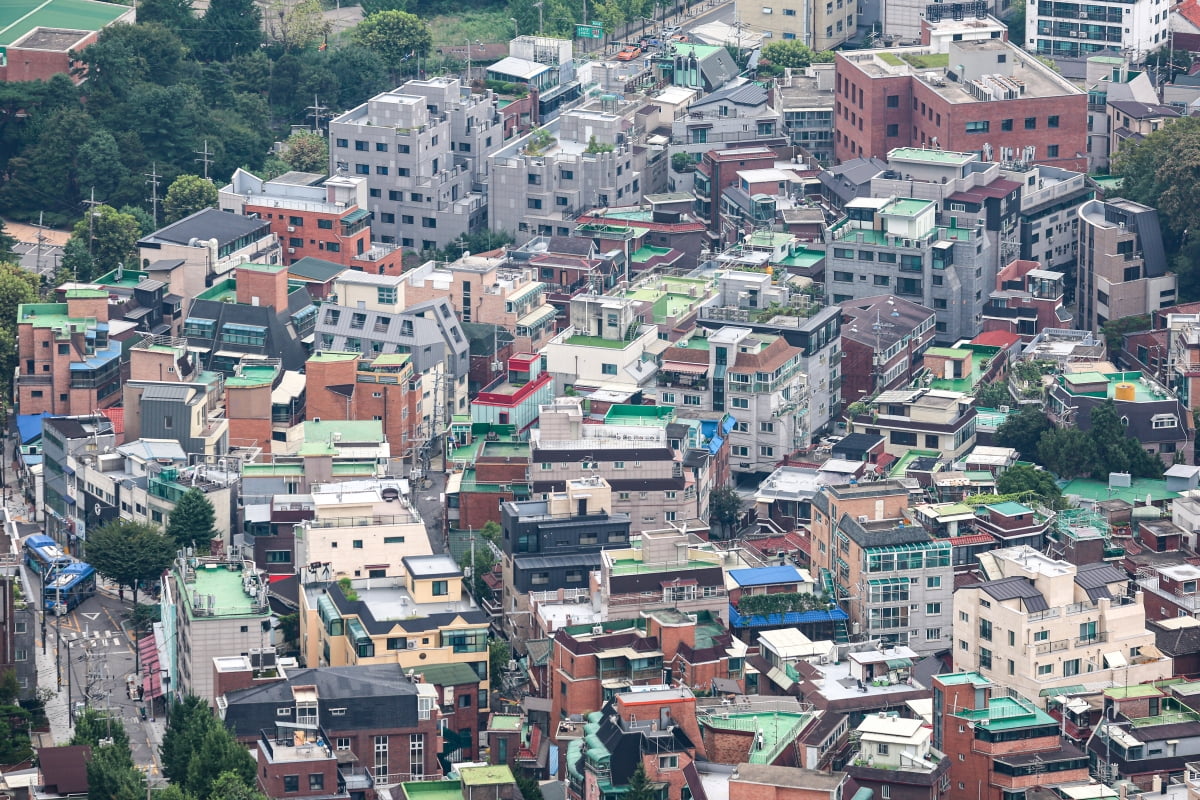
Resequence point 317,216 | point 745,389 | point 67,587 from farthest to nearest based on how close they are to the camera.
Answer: point 317,216
point 745,389
point 67,587

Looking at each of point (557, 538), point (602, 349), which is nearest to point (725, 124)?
point (602, 349)

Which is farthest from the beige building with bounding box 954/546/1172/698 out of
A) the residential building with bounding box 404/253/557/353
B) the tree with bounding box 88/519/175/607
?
the residential building with bounding box 404/253/557/353

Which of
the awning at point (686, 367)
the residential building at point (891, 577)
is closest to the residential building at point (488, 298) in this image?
the awning at point (686, 367)

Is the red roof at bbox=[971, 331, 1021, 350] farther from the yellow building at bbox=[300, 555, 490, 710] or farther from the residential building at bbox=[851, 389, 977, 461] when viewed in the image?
the yellow building at bbox=[300, 555, 490, 710]

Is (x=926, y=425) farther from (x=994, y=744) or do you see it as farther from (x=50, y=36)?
(x=50, y=36)

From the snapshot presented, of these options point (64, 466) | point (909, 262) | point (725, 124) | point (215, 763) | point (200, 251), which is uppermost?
point (725, 124)

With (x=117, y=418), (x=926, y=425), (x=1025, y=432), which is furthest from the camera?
(x=117, y=418)
